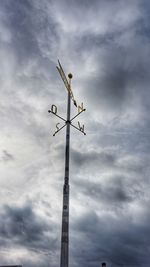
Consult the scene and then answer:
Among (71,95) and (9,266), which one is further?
(9,266)

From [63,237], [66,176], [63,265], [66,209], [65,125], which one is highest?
[65,125]

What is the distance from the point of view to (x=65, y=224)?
25656mm

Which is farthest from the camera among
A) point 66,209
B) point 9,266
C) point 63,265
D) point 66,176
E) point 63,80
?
point 9,266

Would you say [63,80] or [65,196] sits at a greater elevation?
[63,80]

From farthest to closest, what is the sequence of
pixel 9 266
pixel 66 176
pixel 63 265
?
pixel 9 266 → pixel 66 176 → pixel 63 265

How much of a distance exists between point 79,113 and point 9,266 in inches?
1475

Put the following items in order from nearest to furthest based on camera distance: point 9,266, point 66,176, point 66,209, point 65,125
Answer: point 66,209 < point 66,176 < point 65,125 < point 9,266

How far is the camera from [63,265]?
Result: 2427 centimetres

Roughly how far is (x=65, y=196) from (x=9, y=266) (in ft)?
128

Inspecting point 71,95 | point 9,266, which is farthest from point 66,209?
point 9,266

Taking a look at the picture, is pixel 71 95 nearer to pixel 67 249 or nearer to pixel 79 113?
pixel 79 113

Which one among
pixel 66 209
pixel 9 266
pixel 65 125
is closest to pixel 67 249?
pixel 66 209

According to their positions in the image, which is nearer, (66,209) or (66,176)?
(66,209)

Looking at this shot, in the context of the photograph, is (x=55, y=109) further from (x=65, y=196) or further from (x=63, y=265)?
(x=63, y=265)
